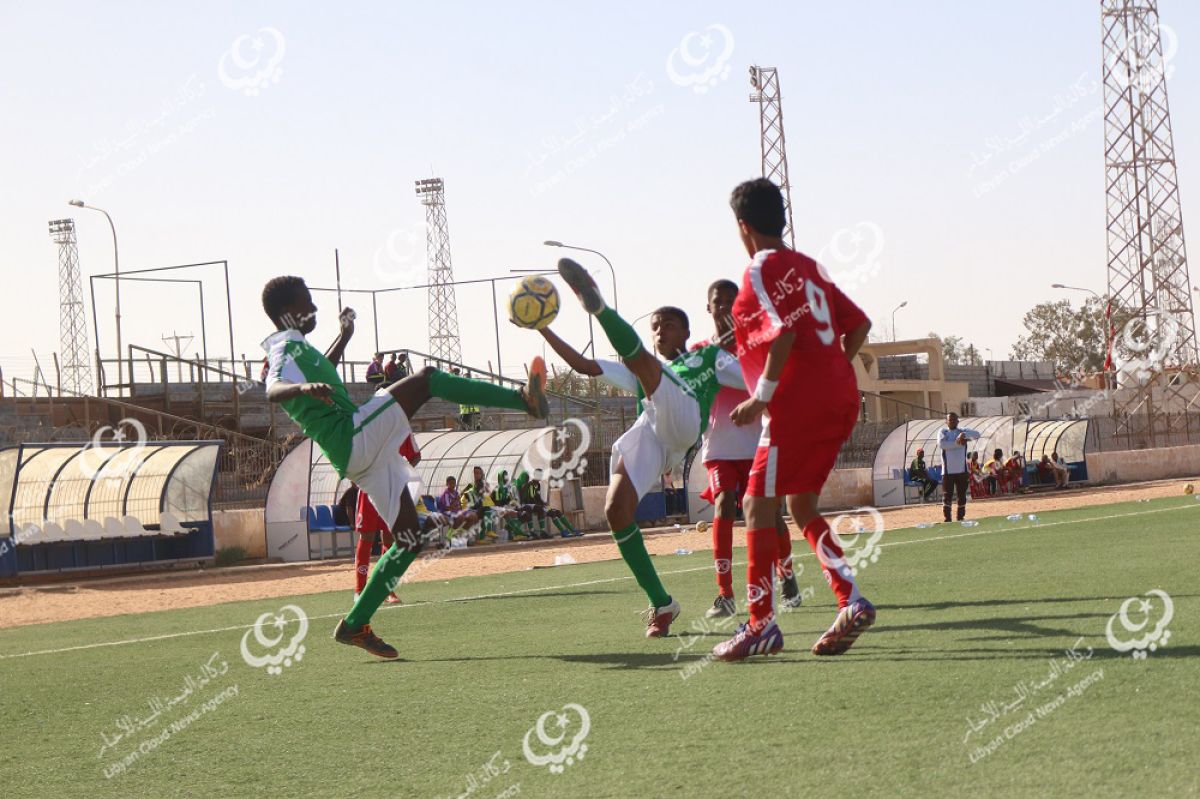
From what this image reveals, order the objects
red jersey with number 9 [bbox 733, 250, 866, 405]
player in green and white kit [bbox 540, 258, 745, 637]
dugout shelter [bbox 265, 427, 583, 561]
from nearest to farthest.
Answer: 1. red jersey with number 9 [bbox 733, 250, 866, 405]
2. player in green and white kit [bbox 540, 258, 745, 637]
3. dugout shelter [bbox 265, 427, 583, 561]

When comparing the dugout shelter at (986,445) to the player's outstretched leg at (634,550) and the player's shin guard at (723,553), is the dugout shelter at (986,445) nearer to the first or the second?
the player's shin guard at (723,553)

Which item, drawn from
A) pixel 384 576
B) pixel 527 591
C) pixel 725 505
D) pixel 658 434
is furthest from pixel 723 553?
pixel 527 591

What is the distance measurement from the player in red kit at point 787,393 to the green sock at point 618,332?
3.48 feet

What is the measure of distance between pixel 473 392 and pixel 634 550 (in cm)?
130

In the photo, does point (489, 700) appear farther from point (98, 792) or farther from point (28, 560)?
point (28, 560)

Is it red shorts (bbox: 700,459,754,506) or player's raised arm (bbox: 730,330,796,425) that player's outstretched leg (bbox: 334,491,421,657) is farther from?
player's raised arm (bbox: 730,330,796,425)

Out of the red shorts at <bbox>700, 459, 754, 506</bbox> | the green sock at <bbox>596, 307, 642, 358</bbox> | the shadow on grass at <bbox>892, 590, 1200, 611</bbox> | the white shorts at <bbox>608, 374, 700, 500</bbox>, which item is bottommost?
the shadow on grass at <bbox>892, 590, 1200, 611</bbox>

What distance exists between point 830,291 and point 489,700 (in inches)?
91.0

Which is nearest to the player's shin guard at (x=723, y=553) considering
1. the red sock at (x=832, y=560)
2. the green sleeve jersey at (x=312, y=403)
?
the red sock at (x=832, y=560)

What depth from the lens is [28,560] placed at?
24156mm

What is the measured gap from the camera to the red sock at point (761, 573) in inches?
251

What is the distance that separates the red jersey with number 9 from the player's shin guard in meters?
2.70

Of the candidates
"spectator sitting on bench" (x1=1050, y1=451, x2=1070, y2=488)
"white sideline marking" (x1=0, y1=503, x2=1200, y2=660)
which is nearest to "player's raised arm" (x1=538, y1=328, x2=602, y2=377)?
"white sideline marking" (x1=0, y1=503, x2=1200, y2=660)

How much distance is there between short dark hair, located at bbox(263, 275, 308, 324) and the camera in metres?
8.11
